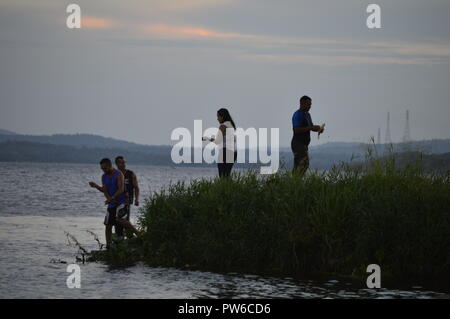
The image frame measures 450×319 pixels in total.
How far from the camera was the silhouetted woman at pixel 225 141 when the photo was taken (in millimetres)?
19281

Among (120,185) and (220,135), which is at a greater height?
(220,135)

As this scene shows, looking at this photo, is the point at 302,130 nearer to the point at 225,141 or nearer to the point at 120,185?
the point at 225,141

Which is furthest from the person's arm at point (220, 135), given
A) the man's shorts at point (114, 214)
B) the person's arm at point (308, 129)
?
the man's shorts at point (114, 214)

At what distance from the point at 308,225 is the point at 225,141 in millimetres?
3992

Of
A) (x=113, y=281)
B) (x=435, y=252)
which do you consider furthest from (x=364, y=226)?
(x=113, y=281)

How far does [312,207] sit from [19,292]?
6173mm

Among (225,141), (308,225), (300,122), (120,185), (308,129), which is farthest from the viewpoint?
(225,141)

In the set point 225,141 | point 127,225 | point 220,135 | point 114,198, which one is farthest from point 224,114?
point 127,225

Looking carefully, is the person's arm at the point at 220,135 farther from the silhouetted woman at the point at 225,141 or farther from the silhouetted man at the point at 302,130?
the silhouetted man at the point at 302,130

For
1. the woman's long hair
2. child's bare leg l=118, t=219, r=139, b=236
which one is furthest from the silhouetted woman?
child's bare leg l=118, t=219, r=139, b=236

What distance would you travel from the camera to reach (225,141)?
63.3 ft

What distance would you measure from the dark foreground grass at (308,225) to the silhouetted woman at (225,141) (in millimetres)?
1612

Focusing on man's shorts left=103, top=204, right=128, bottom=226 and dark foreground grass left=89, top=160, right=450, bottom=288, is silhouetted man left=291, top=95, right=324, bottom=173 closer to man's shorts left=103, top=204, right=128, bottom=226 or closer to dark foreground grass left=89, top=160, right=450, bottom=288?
dark foreground grass left=89, top=160, right=450, bottom=288
